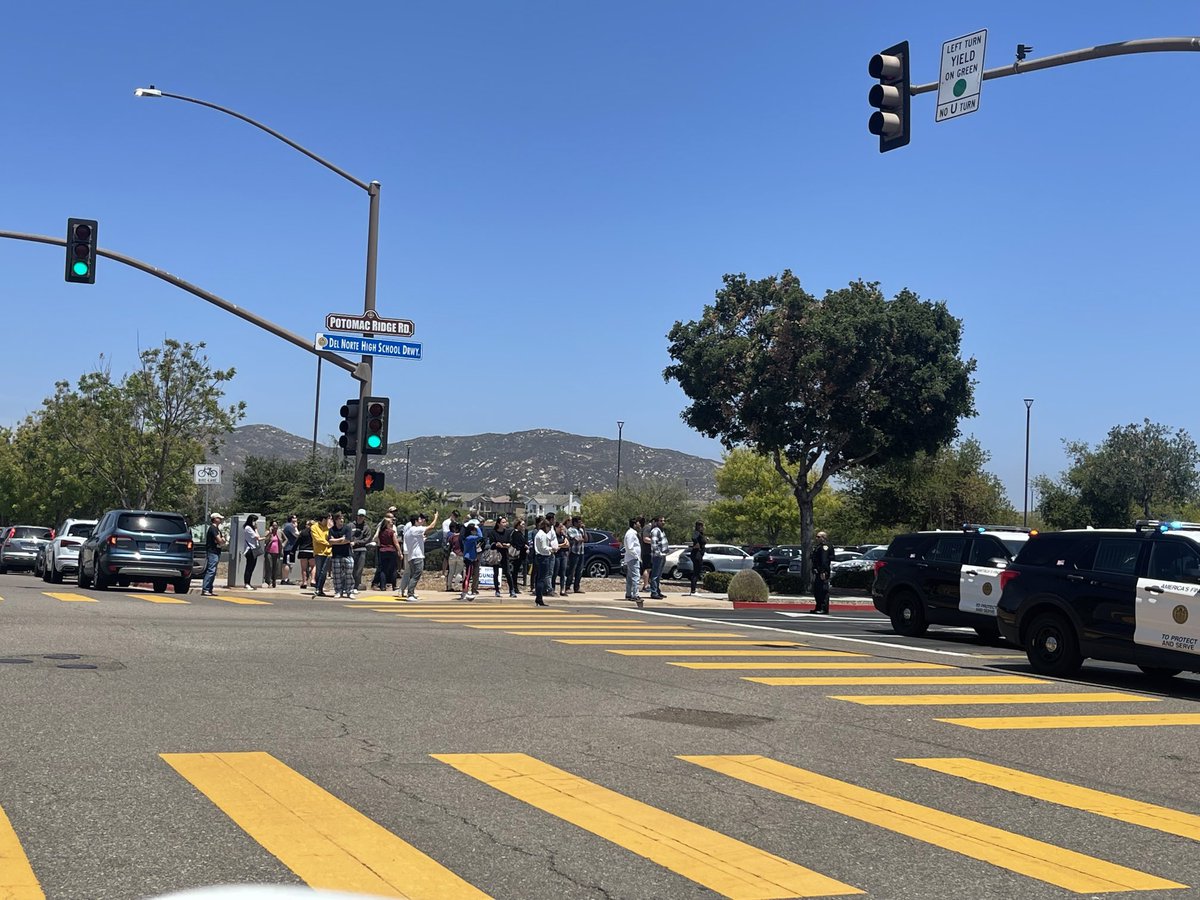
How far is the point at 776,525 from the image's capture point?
79.5m

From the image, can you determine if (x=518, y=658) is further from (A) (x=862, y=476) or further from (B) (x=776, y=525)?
(B) (x=776, y=525)

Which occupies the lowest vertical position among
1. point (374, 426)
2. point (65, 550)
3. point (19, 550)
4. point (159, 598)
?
point (19, 550)

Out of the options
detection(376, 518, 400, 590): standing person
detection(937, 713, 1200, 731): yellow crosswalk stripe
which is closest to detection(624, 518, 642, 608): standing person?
detection(376, 518, 400, 590): standing person

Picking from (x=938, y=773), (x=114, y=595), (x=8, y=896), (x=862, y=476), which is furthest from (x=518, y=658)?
(x=862, y=476)

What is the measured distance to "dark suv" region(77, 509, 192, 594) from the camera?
24.9m

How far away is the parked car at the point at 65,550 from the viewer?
29.5m

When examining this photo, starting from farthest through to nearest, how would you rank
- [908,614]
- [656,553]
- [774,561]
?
[774,561] → [656,553] → [908,614]

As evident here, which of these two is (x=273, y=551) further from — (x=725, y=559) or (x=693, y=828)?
(x=693, y=828)

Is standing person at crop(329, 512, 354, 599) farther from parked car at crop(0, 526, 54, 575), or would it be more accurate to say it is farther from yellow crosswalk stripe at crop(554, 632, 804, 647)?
parked car at crop(0, 526, 54, 575)

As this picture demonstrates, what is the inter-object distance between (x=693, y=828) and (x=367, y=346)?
1964cm

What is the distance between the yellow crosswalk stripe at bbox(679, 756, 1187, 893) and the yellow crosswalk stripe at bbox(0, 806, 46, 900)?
13.6 feet

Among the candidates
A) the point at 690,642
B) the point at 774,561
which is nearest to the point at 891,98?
the point at 690,642

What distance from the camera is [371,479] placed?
85.1 feet

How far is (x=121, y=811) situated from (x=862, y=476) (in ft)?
173
